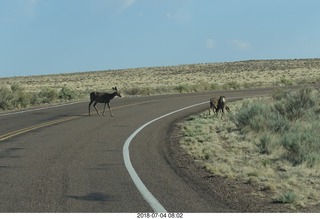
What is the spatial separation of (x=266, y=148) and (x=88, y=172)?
5562mm

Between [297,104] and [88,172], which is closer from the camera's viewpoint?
[88,172]

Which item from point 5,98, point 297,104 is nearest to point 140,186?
point 297,104

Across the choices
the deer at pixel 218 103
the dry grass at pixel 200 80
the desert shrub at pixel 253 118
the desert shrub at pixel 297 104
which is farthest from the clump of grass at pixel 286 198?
the dry grass at pixel 200 80

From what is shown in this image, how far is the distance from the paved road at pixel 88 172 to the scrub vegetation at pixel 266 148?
120 cm

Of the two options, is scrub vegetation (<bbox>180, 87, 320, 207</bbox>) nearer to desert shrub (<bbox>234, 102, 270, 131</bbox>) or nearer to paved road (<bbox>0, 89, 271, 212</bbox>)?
desert shrub (<bbox>234, 102, 270, 131</bbox>)

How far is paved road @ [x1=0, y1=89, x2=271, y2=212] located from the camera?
6785 mm

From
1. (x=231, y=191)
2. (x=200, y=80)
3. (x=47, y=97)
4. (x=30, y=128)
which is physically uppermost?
(x=47, y=97)

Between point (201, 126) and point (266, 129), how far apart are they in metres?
2.48

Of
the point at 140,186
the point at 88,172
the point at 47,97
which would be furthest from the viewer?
the point at 47,97

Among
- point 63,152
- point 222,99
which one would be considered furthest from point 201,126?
point 63,152

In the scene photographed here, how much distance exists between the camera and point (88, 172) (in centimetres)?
905

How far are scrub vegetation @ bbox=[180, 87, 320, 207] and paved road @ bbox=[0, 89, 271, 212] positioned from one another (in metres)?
1.20

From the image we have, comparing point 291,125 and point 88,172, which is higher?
point 88,172

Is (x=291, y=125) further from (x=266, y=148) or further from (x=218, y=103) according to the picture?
(x=218, y=103)
